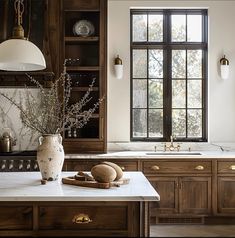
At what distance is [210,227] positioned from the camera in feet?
14.3

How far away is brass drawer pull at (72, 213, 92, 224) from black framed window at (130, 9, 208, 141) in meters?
3.15

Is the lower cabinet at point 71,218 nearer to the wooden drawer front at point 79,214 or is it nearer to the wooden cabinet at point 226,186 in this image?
the wooden drawer front at point 79,214

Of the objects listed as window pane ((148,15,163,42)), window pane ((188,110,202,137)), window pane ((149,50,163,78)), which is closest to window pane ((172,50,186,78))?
window pane ((149,50,163,78))

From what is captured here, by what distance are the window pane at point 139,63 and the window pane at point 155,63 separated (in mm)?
85

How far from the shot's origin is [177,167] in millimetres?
4359

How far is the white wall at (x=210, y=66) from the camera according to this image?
5047 millimetres

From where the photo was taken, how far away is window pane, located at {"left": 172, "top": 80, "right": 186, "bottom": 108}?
5.20m

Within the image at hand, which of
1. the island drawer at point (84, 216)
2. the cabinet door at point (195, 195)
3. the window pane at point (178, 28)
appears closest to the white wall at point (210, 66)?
the window pane at point (178, 28)

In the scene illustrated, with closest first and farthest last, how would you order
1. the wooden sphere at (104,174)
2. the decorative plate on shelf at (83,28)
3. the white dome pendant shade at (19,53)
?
the wooden sphere at (104,174)
the white dome pendant shade at (19,53)
the decorative plate on shelf at (83,28)

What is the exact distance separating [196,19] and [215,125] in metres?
1.53

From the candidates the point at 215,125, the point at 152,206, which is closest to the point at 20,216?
the point at 152,206

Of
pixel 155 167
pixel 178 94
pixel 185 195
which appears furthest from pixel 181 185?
pixel 178 94

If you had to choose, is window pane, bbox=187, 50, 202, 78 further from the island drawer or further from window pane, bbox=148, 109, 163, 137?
the island drawer

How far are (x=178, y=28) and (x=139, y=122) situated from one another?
56.8 inches
